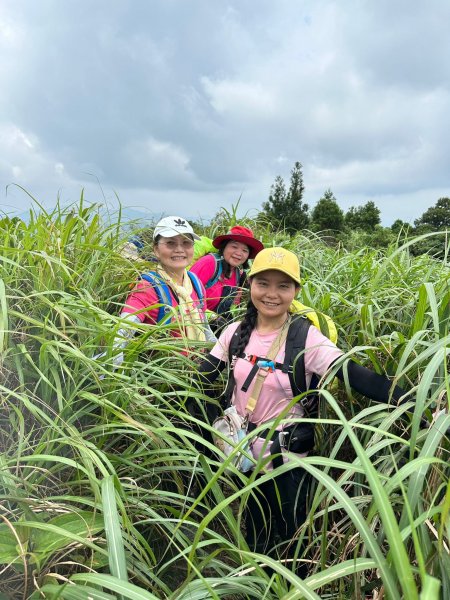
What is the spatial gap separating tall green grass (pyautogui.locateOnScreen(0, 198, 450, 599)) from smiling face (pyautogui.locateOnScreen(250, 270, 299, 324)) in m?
0.39

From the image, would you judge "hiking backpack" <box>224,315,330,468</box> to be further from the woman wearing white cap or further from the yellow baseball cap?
the woman wearing white cap

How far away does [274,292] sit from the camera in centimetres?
181

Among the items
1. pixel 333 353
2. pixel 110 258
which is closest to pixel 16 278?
pixel 110 258

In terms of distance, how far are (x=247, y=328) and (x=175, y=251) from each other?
89 centimetres

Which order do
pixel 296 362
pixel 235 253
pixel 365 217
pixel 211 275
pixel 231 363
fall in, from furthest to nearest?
pixel 365 217, pixel 235 253, pixel 211 275, pixel 231 363, pixel 296 362

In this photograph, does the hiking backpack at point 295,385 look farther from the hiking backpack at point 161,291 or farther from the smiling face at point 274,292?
the hiking backpack at point 161,291

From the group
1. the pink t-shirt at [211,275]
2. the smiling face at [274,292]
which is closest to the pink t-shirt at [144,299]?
the smiling face at [274,292]

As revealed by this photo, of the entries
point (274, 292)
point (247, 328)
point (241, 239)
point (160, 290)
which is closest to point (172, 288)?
point (160, 290)

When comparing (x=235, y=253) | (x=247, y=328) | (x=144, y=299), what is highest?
(x=235, y=253)

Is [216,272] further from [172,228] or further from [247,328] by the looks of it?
[247,328]

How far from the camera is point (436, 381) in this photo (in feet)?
5.06

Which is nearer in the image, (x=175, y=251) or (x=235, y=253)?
(x=175, y=251)

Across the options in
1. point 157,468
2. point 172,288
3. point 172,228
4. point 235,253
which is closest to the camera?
point 157,468

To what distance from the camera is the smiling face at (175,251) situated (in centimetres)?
259
